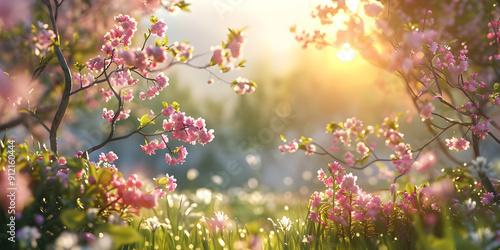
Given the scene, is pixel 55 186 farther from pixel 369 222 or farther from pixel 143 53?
pixel 369 222

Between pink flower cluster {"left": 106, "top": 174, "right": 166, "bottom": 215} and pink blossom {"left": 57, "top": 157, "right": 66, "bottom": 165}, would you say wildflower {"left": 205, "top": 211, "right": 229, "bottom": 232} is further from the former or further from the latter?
pink blossom {"left": 57, "top": 157, "right": 66, "bottom": 165}

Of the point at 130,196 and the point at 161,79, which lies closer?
the point at 130,196

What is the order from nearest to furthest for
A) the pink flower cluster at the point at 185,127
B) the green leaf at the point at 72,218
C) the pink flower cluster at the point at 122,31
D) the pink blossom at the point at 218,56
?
the green leaf at the point at 72,218, the pink blossom at the point at 218,56, the pink flower cluster at the point at 185,127, the pink flower cluster at the point at 122,31

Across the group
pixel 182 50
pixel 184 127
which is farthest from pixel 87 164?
pixel 182 50

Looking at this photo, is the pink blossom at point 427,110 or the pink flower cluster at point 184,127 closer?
the pink blossom at point 427,110

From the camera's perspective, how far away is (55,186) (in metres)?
2.61

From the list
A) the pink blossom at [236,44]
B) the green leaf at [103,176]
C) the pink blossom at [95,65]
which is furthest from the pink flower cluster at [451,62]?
the pink blossom at [95,65]

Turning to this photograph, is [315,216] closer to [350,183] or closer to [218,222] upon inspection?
[350,183]

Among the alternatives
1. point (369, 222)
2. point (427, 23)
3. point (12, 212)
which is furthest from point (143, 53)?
point (427, 23)

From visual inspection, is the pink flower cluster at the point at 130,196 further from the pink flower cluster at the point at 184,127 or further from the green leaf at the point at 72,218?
the pink flower cluster at the point at 184,127

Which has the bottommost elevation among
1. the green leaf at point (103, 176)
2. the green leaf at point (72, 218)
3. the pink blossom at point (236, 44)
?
the green leaf at point (72, 218)

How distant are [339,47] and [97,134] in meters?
15.8

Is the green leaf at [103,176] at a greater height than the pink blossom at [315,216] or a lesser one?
greater

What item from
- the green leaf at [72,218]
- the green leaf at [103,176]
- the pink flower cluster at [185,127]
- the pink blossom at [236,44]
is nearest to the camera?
the green leaf at [72,218]
